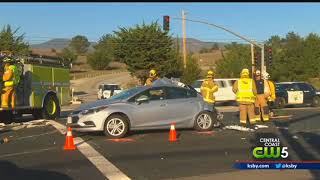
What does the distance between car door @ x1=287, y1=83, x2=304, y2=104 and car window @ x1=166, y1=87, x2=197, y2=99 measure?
15381mm

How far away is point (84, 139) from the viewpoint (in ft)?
47.6

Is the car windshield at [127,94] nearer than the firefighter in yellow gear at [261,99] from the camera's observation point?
Yes

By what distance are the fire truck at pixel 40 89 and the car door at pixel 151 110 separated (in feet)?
19.7

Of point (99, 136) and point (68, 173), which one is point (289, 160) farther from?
point (99, 136)

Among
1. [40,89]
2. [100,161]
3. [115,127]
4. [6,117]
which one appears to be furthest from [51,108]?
[100,161]

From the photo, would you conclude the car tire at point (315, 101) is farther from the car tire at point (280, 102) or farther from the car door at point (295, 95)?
the car tire at point (280, 102)

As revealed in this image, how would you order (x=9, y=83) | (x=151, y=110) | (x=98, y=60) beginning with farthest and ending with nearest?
1. (x=98, y=60)
2. (x=9, y=83)
3. (x=151, y=110)

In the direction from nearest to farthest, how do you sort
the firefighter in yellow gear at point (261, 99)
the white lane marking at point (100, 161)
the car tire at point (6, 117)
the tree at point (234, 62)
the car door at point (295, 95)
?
1. the white lane marking at point (100, 161)
2. the firefighter in yellow gear at point (261, 99)
3. the car tire at point (6, 117)
4. the car door at point (295, 95)
5. the tree at point (234, 62)

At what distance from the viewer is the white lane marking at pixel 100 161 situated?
9.59 m

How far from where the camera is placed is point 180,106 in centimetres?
1588

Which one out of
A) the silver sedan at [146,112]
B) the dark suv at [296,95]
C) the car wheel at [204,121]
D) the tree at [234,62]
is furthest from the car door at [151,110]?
the tree at [234,62]

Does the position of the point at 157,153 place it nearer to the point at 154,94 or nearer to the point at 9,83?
the point at 154,94

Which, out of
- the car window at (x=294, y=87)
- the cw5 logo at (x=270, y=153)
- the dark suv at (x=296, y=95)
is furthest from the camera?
the car window at (x=294, y=87)

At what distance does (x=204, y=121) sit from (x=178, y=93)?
1047 millimetres
